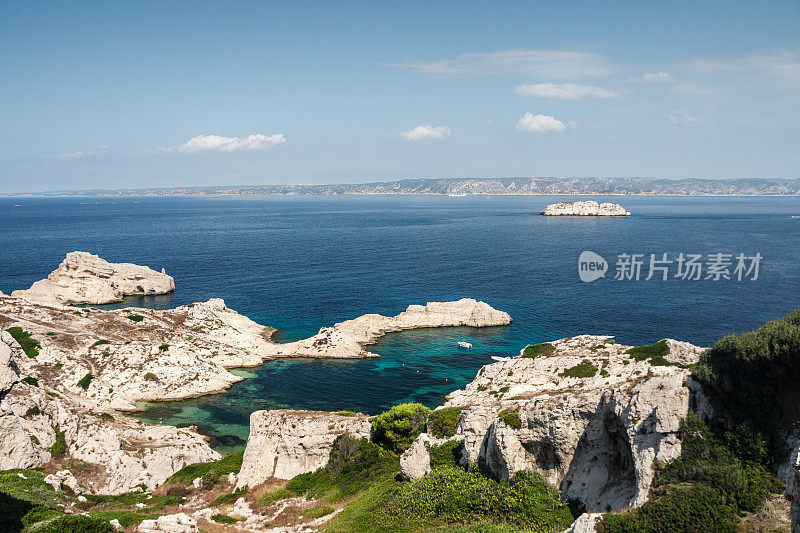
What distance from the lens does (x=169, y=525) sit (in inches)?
928

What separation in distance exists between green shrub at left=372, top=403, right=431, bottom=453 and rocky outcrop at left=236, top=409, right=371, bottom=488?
43.9 inches

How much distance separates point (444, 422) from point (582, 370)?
13.0m

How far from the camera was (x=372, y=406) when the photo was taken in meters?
55.0

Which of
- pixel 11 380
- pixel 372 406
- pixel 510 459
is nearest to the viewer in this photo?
pixel 510 459

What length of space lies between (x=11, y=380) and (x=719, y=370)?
49170 mm

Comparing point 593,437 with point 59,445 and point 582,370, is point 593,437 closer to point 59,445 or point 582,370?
point 582,370

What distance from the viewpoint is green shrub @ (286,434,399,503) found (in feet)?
96.2

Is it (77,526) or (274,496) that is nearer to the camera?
(77,526)

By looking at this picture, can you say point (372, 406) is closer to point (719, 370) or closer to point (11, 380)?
point (11, 380)

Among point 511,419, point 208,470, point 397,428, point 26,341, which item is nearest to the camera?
point 511,419

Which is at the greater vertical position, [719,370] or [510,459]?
[719,370]

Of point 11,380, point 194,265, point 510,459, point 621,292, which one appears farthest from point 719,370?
point 194,265

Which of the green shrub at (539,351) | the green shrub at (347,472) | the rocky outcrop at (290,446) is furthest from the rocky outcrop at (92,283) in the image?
the green shrub at (539,351)

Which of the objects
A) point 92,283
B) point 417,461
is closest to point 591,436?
point 417,461
